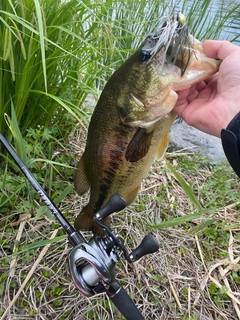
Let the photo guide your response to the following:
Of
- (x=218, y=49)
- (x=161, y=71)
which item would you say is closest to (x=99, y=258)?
(x=161, y=71)

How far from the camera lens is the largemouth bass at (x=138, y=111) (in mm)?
1409

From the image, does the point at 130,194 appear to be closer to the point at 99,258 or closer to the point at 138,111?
the point at 138,111

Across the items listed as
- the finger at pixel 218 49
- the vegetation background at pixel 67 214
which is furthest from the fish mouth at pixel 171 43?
the vegetation background at pixel 67 214

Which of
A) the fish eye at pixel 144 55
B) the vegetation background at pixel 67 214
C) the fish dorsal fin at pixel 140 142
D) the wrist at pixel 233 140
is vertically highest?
the fish eye at pixel 144 55

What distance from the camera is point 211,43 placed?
155 cm

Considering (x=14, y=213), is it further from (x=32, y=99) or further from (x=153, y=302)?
(x=153, y=302)

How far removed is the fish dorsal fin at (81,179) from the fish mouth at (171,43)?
0.57 meters

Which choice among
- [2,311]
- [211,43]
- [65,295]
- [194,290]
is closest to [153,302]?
[194,290]

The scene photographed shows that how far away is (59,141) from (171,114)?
1.07m

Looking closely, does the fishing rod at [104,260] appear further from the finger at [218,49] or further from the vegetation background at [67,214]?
the finger at [218,49]

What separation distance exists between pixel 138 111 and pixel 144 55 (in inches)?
8.7

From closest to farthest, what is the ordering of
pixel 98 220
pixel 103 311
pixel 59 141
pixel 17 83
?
pixel 98 220
pixel 103 311
pixel 17 83
pixel 59 141

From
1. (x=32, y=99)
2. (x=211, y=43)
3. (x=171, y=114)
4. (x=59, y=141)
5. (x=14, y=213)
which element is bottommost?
(x=14, y=213)

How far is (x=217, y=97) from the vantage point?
160cm
